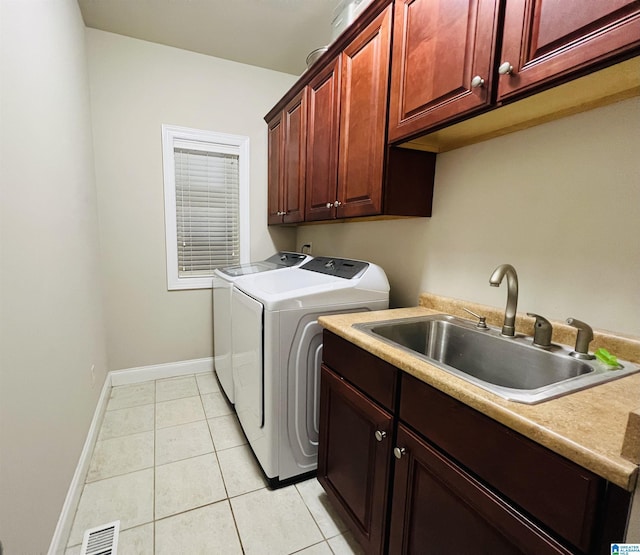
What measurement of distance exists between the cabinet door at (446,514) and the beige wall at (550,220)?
71 cm

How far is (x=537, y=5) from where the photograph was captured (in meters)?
0.83

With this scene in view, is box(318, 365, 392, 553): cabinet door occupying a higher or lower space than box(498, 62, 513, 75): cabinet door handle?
lower

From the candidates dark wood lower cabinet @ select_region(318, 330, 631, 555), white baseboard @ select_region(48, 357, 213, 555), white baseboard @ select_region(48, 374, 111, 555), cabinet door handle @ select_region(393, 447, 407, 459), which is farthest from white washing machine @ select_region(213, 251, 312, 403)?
cabinet door handle @ select_region(393, 447, 407, 459)

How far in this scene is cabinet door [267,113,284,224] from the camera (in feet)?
8.42

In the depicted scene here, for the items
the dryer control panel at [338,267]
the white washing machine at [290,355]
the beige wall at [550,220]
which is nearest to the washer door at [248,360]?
the white washing machine at [290,355]

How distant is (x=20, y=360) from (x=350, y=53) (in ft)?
6.18

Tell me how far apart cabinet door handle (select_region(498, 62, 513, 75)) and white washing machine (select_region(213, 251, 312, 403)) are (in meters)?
1.62

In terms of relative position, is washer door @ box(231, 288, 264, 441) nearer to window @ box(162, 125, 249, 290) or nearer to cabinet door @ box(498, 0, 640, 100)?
window @ box(162, 125, 249, 290)

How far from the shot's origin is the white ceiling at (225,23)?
2004mm

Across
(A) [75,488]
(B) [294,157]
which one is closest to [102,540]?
(A) [75,488]

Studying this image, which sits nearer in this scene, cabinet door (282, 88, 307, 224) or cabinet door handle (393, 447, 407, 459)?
cabinet door handle (393, 447, 407, 459)

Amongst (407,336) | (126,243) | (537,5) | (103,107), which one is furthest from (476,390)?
(103,107)

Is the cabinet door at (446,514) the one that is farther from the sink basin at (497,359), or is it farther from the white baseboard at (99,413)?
the white baseboard at (99,413)

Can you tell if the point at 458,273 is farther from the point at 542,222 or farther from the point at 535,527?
the point at 535,527
